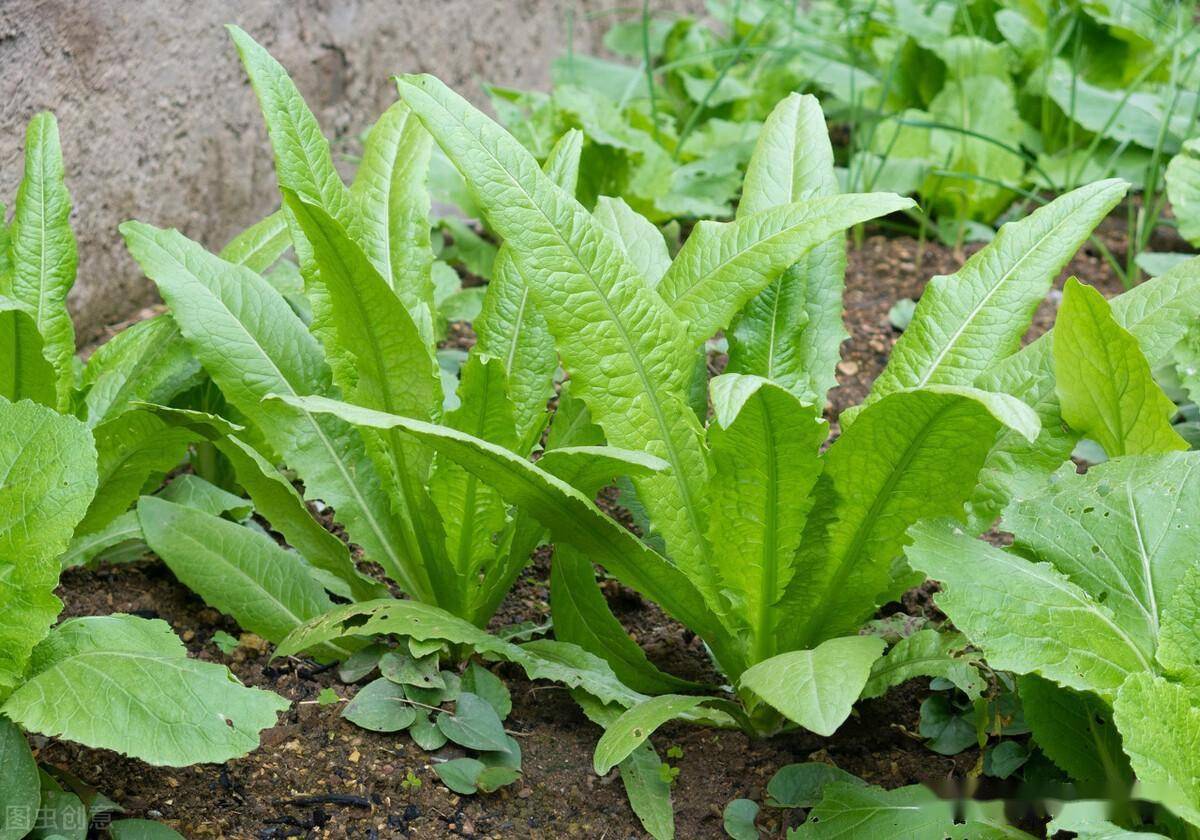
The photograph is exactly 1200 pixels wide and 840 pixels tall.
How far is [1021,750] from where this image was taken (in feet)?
5.28

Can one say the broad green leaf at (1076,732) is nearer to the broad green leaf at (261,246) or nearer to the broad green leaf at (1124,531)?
the broad green leaf at (1124,531)

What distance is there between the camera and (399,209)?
6.32ft

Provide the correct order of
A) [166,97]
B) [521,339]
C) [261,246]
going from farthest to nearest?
[166,97] < [261,246] < [521,339]

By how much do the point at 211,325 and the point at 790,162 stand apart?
35.3 inches

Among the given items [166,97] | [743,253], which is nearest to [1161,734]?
[743,253]

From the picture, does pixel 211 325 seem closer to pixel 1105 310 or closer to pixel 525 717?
pixel 525 717

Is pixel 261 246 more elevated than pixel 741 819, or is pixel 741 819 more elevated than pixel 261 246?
pixel 261 246

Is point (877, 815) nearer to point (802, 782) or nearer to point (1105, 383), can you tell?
point (802, 782)

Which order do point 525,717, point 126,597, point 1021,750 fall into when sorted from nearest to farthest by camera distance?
point 1021,750, point 525,717, point 126,597

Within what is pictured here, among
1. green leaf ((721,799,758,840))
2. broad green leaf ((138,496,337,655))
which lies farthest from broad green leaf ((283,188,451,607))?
green leaf ((721,799,758,840))

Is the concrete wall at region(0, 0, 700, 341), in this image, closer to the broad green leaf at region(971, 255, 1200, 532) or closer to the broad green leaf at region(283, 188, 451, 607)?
the broad green leaf at region(283, 188, 451, 607)

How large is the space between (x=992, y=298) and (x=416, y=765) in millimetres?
1012

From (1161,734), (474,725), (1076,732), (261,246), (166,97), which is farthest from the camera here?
(166,97)

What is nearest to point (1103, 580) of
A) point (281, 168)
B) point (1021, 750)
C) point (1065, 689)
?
point (1065, 689)
